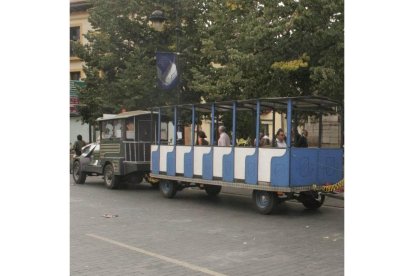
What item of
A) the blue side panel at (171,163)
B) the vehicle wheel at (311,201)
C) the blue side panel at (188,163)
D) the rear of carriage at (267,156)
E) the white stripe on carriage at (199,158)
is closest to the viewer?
the rear of carriage at (267,156)

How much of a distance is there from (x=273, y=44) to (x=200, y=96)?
7.09 metres

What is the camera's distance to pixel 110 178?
16797 millimetres

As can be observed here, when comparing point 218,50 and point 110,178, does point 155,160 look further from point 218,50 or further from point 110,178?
point 218,50

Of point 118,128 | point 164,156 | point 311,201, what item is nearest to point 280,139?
point 311,201

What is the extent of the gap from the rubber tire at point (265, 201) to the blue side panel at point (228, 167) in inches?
27.4

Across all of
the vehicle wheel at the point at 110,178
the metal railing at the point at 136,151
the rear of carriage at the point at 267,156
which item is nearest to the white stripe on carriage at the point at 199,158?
the rear of carriage at the point at 267,156

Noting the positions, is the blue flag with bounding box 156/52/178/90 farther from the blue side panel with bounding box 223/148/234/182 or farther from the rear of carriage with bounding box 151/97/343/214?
the blue side panel with bounding box 223/148/234/182

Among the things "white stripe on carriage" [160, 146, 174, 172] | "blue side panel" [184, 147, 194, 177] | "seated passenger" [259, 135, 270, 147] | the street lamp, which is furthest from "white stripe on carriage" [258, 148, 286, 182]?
the street lamp

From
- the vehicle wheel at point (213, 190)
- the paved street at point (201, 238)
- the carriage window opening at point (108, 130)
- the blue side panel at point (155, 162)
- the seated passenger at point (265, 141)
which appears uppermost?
the carriage window opening at point (108, 130)

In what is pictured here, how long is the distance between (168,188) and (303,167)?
4.67 m

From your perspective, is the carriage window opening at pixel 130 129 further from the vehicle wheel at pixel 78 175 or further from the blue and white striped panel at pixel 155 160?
the vehicle wheel at pixel 78 175

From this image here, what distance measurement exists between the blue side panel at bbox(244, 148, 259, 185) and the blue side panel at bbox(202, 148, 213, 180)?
1241 millimetres

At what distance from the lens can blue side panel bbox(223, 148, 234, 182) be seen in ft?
38.8

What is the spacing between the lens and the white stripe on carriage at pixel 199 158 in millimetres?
12680
